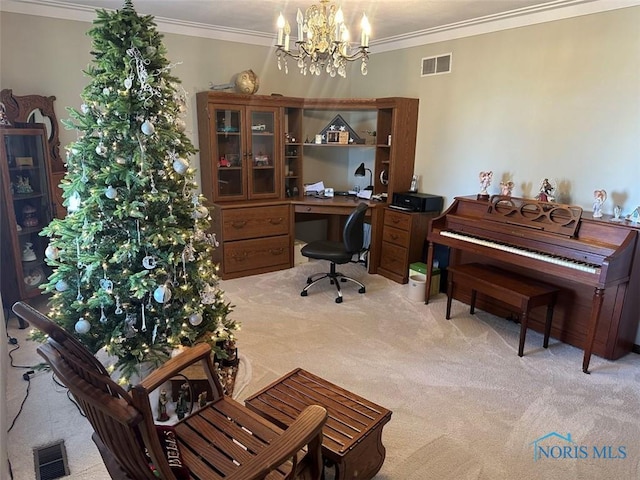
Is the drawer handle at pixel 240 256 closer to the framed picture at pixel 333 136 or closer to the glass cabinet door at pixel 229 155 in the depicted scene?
the glass cabinet door at pixel 229 155

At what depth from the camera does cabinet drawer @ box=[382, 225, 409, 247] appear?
4.10m

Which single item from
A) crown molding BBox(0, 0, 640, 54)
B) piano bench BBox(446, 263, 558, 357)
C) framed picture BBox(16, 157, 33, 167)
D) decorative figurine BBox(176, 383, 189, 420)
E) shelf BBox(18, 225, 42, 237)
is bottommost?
decorative figurine BBox(176, 383, 189, 420)

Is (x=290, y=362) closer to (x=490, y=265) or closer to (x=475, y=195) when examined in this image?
(x=490, y=265)

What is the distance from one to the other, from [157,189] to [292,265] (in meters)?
2.61

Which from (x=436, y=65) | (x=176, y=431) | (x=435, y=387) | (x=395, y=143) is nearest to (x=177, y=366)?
(x=176, y=431)

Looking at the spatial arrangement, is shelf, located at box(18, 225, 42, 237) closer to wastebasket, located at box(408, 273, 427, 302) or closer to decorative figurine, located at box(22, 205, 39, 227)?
decorative figurine, located at box(22, 205, 39, 227)

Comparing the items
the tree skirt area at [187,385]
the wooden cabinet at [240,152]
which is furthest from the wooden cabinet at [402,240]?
the tree skirt area at [187,385]

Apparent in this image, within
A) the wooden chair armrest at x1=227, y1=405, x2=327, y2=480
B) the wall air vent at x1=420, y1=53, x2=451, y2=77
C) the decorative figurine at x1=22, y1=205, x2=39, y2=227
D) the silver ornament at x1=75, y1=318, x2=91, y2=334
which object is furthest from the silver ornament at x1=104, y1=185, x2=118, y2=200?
the wall air vent at x1=420, y1=53, x2=451, y2=77

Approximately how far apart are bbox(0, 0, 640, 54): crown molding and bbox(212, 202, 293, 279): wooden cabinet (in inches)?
66.4

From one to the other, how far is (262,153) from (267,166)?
14 centimetres

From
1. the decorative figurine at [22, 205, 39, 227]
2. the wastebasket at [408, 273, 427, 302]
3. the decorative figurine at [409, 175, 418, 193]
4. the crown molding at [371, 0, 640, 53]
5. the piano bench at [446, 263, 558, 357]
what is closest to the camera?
the piano bench at [446, 263, 558, 357]

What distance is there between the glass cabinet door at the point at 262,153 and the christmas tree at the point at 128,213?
207 cm

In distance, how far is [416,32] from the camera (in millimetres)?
4094

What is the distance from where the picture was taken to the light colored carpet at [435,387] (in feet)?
6.56
